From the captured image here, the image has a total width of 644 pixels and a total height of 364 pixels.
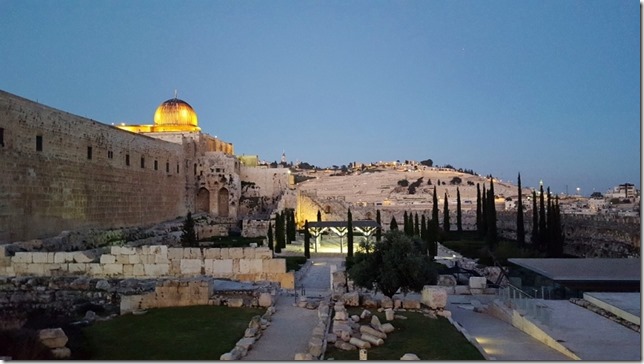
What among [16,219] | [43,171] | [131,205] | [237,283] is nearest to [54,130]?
[43,171]

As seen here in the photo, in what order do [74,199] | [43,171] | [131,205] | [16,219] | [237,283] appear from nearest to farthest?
[237,283] → [16,219] → [43,171] → [74,199] → [131,205]

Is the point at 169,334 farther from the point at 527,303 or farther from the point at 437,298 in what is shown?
the point at 527,303

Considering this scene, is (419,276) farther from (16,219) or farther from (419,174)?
(419,174)

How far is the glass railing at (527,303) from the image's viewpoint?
8086 mm

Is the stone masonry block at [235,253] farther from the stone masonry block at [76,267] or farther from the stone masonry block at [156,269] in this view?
the stone masonry block at [76,267]

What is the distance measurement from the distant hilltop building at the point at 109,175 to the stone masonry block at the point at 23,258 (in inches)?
103

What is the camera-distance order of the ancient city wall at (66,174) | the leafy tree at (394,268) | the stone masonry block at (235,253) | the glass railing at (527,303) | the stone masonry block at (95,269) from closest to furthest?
the glass railing at (527,303) → the leafy tree at (394,268) → the stone masonry block at (95,269) → the stone masonry block at (235,253) → the ancient city wall at (66,174)

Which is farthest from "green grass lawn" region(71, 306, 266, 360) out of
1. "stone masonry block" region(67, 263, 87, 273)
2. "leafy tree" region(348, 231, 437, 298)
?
"stone masonry block" region(67, 263, 87, 273)

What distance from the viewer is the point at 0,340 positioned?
6.15m

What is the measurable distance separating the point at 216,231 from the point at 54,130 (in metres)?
10.5

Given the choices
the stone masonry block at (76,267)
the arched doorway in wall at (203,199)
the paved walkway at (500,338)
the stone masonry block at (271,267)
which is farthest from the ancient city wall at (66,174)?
the paved walkway at (500,338)

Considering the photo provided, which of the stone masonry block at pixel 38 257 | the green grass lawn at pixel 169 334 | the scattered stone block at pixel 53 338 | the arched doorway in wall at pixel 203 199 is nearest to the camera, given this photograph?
the scattered stone block at pixel 53 338

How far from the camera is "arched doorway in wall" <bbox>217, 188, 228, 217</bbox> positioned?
32.4 meters

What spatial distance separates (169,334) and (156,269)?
4.78m
